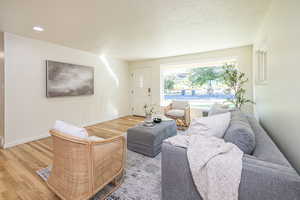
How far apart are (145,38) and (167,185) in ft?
9.47

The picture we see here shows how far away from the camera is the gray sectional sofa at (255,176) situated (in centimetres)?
81

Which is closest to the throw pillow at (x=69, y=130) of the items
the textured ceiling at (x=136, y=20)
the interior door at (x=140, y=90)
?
the textured ceiling at (x=136, y=20)

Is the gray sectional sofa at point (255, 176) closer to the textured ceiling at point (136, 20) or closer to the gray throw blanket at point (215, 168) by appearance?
the gray throw blanket at point (215, 168)

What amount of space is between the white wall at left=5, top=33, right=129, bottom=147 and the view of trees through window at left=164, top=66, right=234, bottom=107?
275 centimetres

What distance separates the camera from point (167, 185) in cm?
127

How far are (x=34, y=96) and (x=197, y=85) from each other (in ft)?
15.8

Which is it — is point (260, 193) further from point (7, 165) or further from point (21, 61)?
point (21, 61)

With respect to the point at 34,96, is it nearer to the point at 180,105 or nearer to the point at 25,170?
the point at 25,170

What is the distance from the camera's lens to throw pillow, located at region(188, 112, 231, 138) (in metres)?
1.45

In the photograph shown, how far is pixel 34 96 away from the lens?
124 inches

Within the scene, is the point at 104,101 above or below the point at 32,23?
below

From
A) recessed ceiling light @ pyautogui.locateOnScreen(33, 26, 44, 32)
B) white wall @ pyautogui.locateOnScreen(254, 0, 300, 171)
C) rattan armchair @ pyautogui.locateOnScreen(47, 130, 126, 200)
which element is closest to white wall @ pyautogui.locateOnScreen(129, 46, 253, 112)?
white wall @ pyautogui.locateOnScreen(254, 0, 300, 171)

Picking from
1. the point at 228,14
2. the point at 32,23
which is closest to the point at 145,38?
the point at 228,14

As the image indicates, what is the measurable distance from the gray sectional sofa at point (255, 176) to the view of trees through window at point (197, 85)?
356 cm
